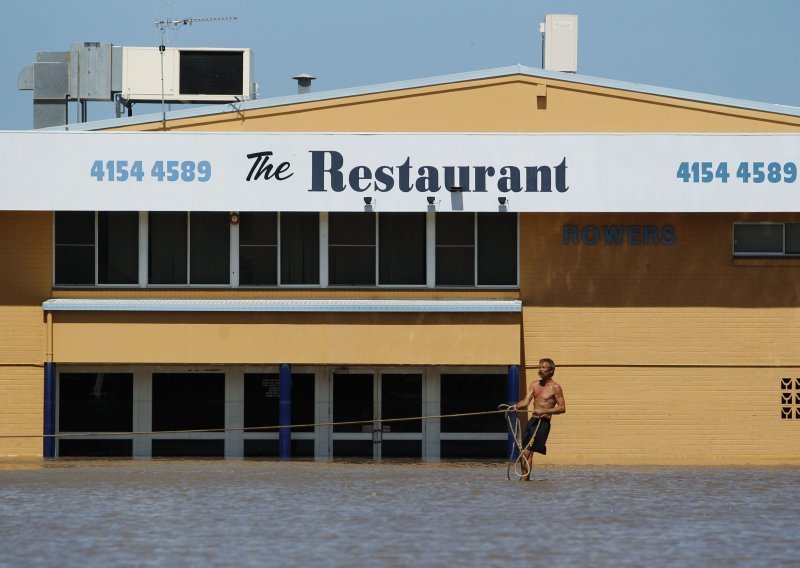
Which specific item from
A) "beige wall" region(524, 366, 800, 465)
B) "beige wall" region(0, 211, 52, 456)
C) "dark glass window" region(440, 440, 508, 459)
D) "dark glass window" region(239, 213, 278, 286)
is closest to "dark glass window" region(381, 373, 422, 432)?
"dark glass window" region(440, 440, 508, 459)

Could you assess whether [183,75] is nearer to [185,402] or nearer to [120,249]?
[120,249]

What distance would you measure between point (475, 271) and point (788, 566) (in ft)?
48.7

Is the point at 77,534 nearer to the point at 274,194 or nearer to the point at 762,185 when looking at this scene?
the point at 274,194

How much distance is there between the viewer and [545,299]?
28.0 metres

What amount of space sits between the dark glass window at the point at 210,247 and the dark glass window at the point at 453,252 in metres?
3.99

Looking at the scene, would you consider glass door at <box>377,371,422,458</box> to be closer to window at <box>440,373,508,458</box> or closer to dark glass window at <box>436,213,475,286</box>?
window at <box>440,373,508,458</box>

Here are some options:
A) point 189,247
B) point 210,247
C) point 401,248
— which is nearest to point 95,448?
point 189,247

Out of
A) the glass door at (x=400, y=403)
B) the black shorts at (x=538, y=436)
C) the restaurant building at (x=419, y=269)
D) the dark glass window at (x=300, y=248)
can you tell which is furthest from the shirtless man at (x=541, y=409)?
the dark glass window at (x=300, y=248)

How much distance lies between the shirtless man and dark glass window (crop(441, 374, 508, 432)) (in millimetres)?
6392

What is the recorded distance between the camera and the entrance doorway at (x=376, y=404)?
2888 cm

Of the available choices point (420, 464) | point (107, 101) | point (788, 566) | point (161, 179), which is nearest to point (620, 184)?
point (420, 464)

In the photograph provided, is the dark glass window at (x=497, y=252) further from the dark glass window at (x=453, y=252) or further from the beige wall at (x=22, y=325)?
the beige wall at (x=22, y=325)

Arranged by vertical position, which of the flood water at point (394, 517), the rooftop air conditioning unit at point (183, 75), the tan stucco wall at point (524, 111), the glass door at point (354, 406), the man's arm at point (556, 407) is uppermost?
the rooftop air conditioning unit at point (183, 75)

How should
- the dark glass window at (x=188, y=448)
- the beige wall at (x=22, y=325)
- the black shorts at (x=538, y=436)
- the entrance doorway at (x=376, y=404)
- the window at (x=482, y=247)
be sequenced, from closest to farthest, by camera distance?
the black shorts at (x=538, y=436) < the beige wall at (x=22, y=325) < the window at (x=482, y=247) < the dark glass window at (x=188, y=448) < the entrance doorway at (x=376, y=404)
